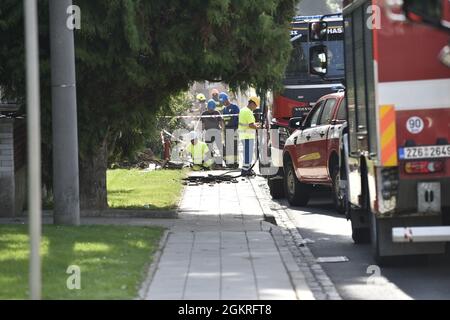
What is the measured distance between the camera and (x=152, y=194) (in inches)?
787

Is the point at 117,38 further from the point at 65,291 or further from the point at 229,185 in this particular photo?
the point at 229,185

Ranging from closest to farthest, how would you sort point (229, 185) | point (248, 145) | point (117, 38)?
point (117, 38), point (229, 185), point (248, 145)

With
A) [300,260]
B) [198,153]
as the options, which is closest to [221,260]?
[300,260]

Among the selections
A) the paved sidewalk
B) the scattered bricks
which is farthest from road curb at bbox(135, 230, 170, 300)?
the scattered bricks

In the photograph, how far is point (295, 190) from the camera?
19.5 meters

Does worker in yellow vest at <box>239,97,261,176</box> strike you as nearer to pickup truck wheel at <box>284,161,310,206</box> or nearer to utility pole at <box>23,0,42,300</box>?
pickup truck wheel at <box>284,161,310,206</box>

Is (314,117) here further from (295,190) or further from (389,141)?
(389,141)

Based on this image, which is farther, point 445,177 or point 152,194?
point 152,194

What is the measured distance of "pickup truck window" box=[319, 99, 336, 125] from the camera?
1756cm

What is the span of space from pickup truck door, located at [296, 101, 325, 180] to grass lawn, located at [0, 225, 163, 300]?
4.68m

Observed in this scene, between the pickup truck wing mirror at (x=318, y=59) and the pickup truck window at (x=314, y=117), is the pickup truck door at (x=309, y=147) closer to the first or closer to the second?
the pickup truck window at (x=314, y=117)

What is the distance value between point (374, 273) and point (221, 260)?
1567 mm

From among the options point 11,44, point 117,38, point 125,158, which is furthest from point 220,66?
point 125,158
